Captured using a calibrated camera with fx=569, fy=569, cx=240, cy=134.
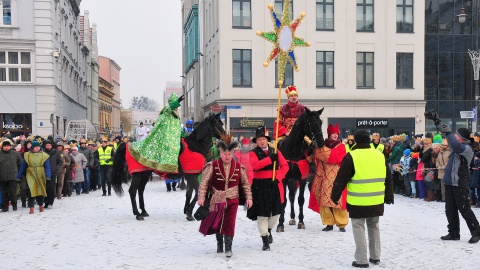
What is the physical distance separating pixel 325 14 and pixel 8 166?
2528 cm

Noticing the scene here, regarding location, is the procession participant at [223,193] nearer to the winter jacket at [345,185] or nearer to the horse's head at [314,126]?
the winter jacket at [345,185]

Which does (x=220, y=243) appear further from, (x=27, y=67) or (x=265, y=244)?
(x=27, y=67)

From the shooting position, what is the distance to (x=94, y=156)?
20375 mm

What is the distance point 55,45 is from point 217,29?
9.85 meters

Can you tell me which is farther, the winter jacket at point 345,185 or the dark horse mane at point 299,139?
the dark horse mane at point 299,139

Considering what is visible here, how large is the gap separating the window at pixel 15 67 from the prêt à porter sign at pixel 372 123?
1993 cm

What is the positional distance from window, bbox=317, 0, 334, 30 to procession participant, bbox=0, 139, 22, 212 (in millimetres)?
24452

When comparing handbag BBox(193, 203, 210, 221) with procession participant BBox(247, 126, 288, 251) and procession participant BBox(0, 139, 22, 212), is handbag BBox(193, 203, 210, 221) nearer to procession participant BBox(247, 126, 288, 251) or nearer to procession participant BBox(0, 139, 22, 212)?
procession participant BBox(247, 126, 288, 251)

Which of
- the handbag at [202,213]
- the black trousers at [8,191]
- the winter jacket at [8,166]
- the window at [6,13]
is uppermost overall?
the window at [6,13]

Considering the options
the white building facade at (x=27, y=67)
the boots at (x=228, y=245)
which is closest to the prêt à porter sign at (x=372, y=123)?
the white building facade at (x=27, y=67)

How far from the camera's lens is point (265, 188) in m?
8.95

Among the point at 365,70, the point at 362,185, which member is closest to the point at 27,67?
the point at 365,70

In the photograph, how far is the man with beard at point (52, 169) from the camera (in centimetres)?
1479

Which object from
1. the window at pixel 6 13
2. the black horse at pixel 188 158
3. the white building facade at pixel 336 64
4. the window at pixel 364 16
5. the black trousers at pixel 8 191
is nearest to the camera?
the black horse at pixel 188 158
